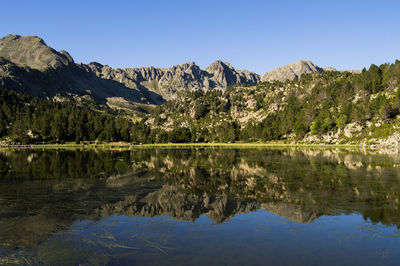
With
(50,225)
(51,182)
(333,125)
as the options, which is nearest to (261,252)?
(50,225)

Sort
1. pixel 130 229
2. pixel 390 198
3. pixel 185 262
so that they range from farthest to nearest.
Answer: pixel 390 198 < pixel 130 229 < pixel 185 262

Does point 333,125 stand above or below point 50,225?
above

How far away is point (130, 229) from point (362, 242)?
14965mm

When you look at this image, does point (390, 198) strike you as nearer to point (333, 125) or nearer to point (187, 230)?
point (187, 230)

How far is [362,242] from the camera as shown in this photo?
1644cm

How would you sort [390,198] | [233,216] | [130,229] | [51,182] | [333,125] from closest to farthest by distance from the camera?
[130,229]
[233,216]
[390,198]
[51,182]
[333,125]

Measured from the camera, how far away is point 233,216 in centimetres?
2245

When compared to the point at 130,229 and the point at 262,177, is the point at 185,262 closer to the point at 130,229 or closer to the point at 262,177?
the point at 130,229

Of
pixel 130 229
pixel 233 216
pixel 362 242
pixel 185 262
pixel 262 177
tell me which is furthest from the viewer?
pixel 262 177

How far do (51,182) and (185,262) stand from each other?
3273 cm

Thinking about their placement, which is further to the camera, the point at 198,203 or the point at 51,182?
the point at 51,182

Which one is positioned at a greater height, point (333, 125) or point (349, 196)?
point (333, 125)

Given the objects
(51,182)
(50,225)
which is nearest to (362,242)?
(50,225)

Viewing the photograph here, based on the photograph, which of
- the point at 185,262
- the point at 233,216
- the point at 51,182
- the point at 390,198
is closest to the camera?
A: the point at 185,262
